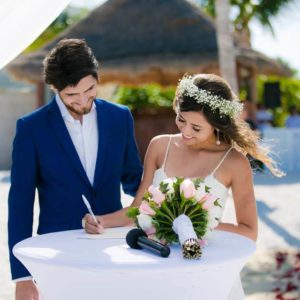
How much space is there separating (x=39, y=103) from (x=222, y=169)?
659 inches

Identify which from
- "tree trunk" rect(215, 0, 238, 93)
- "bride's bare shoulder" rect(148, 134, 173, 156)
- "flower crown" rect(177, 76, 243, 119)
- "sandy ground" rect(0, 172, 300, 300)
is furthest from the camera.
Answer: "tree trunk" rect(215, 0, 238, 93)

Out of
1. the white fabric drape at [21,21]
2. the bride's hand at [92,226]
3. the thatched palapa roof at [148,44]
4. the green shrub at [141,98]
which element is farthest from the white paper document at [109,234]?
the green shrub at [141,98]

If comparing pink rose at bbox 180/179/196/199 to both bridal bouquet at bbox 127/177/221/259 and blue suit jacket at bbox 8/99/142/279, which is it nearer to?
bridal bouquet at bbox 127/177/221/259

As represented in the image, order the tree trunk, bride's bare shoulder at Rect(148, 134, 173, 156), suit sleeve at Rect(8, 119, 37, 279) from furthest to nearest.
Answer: the tree trunk
bride's bare shoulder at Rect(148, 134, 173, 156)
suit sleeve at Rect(8, 119, 37, 279)

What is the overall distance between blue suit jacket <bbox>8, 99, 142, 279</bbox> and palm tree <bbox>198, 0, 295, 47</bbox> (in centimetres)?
2101

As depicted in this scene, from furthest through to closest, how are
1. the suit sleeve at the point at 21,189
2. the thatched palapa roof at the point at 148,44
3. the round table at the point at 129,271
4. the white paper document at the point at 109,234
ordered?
the thatched palapa roof at the point at 148,44, the suit sleeve at the point at 21,189, the white paper document at the point at 109,234, the round table at the point at 129,271

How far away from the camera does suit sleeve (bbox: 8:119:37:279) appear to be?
2.97m

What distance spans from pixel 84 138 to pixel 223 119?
628mm

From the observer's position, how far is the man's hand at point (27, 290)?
2977 millimetres

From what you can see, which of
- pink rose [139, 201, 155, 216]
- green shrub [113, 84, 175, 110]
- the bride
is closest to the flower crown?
the bride

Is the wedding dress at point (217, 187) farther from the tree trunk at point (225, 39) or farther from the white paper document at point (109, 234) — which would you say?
the tree trunk at point (225, 39)

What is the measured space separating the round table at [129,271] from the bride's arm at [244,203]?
589 mm

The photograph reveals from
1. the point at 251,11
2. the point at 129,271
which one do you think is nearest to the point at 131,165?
the point at 129,271

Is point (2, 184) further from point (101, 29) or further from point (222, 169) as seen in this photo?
point (222, 169)
